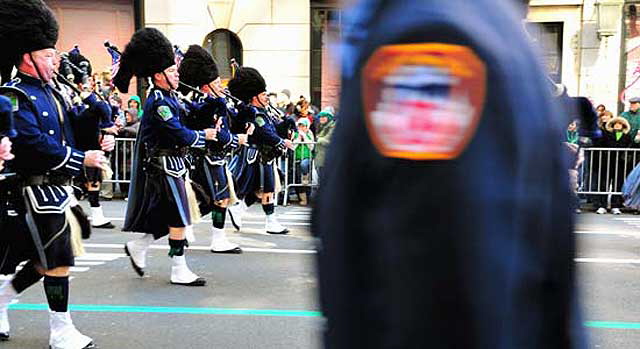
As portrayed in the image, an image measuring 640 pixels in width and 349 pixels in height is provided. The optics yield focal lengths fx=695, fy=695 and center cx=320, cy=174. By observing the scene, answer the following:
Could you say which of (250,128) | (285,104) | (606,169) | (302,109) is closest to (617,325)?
(250,128)

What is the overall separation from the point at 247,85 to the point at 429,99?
316 inches

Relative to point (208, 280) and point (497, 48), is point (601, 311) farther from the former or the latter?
point (497, 48)

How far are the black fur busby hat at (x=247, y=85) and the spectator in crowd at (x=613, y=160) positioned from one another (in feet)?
20.6

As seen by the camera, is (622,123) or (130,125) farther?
(130,125)

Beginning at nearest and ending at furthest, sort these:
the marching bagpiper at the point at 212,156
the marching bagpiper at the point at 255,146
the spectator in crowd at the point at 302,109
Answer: the marching bagpiper at the point at 212,156 < the marching bagpiper at the point at 255,146 < the spectator in crowd at the point at 302,109

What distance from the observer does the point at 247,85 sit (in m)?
8.99

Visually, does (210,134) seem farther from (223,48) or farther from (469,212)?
(223,48)

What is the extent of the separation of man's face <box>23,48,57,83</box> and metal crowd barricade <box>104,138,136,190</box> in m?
8.29

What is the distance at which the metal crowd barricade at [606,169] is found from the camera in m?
11.9

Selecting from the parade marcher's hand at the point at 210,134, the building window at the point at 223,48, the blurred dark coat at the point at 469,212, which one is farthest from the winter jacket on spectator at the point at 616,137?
the blurred dark coat at the point at 469,212

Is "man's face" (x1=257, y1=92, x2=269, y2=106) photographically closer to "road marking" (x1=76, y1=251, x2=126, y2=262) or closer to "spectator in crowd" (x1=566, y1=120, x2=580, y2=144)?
"road marking" (x1=76, y1=251, x2=126, y2=262)

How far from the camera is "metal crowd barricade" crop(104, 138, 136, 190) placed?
12625mm

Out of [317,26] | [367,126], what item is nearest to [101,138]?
[367,126]

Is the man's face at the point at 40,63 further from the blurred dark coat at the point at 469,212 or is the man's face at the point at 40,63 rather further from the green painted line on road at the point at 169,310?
the blurred dark coat at the point at 469,212
